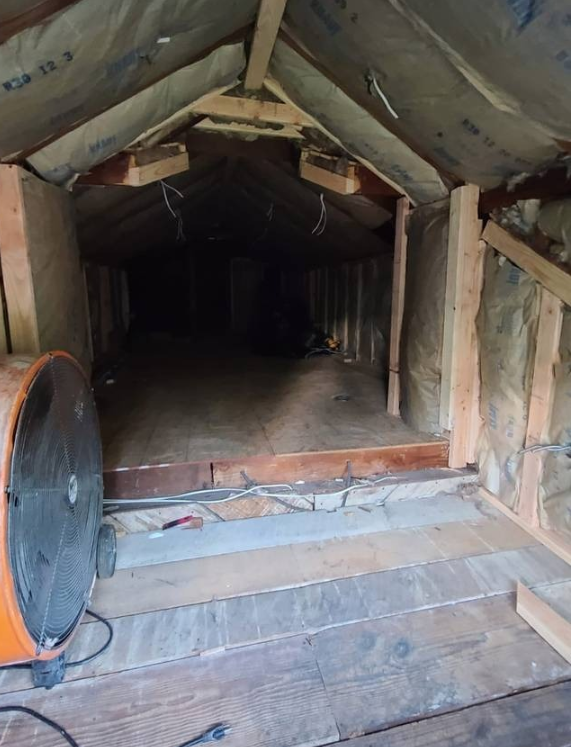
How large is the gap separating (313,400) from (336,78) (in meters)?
A: 2.08

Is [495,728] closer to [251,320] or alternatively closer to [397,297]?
[397,297]

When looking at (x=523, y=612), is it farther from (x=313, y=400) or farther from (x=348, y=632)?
(x=313, y=400)

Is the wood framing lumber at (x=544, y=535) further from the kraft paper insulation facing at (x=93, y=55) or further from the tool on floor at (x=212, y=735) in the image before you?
the kraft paper insulation facing at (x=93, y=55)

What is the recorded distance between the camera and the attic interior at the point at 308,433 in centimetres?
119

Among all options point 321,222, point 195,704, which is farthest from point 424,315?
point 195,704

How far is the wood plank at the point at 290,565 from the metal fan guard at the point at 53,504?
0.65ft

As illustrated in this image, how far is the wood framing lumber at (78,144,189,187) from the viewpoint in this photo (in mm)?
2281

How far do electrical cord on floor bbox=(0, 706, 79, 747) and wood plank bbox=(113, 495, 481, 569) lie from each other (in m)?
0.63

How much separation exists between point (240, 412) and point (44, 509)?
191cm

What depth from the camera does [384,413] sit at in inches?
119

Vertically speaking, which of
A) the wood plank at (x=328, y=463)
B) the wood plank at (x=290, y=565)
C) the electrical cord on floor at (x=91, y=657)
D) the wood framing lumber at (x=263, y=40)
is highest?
the wood framing lumber at (x=263, y=40)

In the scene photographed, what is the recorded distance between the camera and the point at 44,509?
3.86 feet

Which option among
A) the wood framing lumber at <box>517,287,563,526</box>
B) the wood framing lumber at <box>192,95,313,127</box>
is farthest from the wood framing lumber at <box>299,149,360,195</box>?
the wood framing lumber at <box>517,287,563,526</box>

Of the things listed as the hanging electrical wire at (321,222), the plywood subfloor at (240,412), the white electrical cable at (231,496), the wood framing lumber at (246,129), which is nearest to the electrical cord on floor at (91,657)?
the white electrical cable at (231,496)
